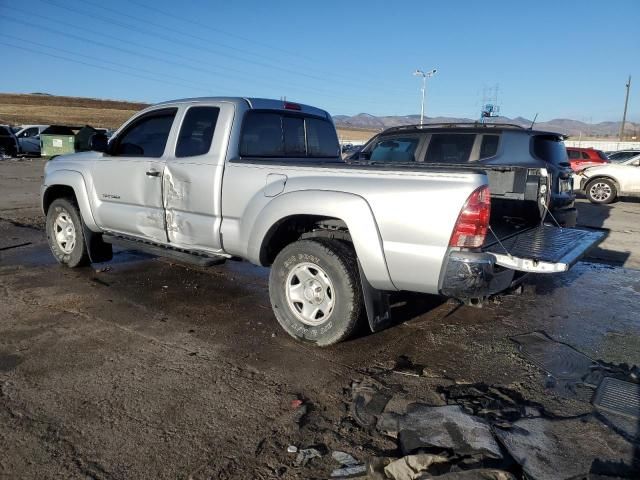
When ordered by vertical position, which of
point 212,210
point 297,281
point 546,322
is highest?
point 212,210

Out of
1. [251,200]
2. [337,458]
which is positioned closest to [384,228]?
[251,200]

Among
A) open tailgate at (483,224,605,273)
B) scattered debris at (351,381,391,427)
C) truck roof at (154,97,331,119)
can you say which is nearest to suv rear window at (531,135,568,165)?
open tailgate at (483,224,605,273)

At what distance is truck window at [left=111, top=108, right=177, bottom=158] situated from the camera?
5.12 metres

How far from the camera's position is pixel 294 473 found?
8.07ft

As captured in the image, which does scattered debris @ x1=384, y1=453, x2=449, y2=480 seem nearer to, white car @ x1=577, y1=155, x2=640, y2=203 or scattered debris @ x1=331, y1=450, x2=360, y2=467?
scattered debris @ x1=331, y1=450, x2=360, y2=467

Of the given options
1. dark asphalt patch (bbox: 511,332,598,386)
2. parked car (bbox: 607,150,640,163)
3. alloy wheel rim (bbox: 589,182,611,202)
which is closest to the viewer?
dark asphalt patch (bbox: 511,332,598,386)

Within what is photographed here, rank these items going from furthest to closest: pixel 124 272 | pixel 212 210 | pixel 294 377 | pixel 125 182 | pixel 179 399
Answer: pixel 124 272
pixel 125 182
pixel 212 210
pixel 294 377
pixel 179 399

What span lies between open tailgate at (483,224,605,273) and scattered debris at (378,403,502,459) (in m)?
1.15

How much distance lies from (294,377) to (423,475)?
4.36 feet

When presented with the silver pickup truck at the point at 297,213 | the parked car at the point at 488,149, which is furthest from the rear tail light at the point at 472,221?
the parked car at the point at 488,149

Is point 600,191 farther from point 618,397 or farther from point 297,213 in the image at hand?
point 297,213

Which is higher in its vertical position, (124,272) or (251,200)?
(251,200)

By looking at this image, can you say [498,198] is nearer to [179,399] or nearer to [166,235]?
[166,235]

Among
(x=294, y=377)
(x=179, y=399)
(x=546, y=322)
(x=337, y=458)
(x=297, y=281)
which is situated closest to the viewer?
(x=337, y=458)
